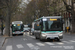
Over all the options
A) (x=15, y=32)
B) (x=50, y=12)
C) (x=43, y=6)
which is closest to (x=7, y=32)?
(x=15, y=32)

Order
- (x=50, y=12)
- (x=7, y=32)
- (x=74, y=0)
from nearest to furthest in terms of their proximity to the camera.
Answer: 1. (x=7, y=32)
2. (x=74, y=0)
3. (x=50, y=12)

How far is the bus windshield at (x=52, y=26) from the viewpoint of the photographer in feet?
58.2

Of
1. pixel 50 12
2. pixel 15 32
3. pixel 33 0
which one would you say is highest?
pixel 33 0

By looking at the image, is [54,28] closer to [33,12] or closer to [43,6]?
[43,6]

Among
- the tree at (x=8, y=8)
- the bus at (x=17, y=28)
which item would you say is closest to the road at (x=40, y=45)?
the tree at (x=8, y=8)

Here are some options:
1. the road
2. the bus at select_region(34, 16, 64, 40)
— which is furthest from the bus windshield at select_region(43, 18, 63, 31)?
the road

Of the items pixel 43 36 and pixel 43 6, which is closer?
pixel 43 36

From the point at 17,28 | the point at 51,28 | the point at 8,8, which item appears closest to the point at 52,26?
the point at 51,28

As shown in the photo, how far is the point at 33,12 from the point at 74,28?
1655 centimetres

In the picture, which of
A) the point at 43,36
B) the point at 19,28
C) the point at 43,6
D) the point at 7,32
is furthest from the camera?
the point at 43,6

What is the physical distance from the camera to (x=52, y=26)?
17.8 meters

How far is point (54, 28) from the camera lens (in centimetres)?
1780

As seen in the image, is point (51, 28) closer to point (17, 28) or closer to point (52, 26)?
point (52, 26)

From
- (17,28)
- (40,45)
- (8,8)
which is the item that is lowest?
(40,45)
